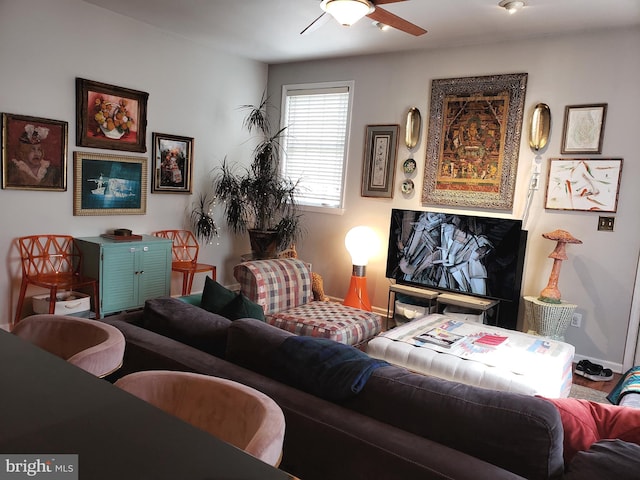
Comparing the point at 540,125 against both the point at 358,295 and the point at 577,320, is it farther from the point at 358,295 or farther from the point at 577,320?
the point at 358,295

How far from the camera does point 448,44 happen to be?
446 cm

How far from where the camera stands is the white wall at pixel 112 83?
12.3 ft

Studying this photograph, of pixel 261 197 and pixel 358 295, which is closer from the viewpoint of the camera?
pixel 358 295

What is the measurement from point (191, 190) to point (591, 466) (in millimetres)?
4626

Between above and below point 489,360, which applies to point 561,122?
above

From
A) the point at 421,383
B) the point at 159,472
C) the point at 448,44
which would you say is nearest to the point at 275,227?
the point at 448,44

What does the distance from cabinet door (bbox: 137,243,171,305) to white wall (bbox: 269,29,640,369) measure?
224 centimetres

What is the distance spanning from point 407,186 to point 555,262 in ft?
5.14

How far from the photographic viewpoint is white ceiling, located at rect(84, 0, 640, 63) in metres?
3.51

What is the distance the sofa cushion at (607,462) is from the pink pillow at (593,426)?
0.45 ft

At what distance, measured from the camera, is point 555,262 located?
3.94 m

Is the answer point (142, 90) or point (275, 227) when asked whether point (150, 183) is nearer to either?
point (142, 90)

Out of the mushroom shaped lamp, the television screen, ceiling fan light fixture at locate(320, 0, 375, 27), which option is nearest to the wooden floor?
the mushroom shaped lamp

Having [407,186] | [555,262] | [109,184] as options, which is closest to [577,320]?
[555,262]
